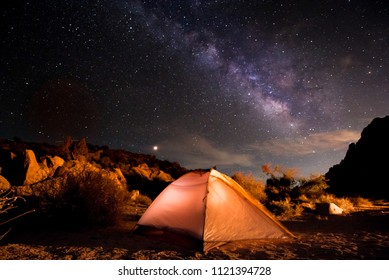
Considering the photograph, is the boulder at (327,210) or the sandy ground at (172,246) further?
the boulder at (327,210)

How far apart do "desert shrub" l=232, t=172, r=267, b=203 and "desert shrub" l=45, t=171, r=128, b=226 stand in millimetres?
6582

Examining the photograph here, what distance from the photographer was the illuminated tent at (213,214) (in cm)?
562

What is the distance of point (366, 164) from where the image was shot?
122 feet

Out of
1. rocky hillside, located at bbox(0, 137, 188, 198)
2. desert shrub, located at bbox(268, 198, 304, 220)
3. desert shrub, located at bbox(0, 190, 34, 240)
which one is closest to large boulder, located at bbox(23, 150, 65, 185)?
rocky hillside, located at bbox(0, 137, 188, 198)

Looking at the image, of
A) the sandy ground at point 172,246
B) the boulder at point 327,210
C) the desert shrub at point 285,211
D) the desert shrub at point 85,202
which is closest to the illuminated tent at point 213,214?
the sandy ground at point 172,246

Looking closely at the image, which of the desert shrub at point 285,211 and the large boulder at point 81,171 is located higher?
the large boulder at point 81,171

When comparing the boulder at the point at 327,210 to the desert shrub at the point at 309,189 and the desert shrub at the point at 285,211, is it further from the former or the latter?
the desert shrub at the point at 309,189

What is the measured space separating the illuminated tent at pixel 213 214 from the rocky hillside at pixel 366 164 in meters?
27.0
